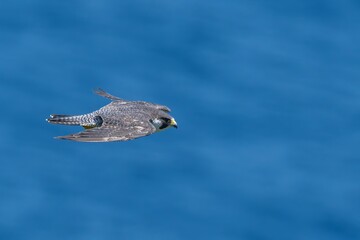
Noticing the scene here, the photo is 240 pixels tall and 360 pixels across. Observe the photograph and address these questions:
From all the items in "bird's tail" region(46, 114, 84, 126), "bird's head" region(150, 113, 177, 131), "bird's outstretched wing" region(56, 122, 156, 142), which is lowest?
"bird's outstretched wing" region(56, 122, 156, 142)

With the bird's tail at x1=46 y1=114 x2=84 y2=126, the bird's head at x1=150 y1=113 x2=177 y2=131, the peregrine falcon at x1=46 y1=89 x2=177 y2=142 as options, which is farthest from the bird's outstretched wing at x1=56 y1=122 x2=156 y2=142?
the bird's tail at x1=46 y1=114 x2=84 y2=126

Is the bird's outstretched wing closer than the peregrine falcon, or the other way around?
the bird's outstretched wing

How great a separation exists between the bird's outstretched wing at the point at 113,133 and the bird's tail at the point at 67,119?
1.15 metres

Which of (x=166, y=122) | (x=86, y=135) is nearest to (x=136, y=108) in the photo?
(x=166, y=122)

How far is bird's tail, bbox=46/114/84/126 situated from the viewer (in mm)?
35656

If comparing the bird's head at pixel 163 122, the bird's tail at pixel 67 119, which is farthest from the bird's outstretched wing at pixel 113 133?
the bird's tail at pixel 67 119

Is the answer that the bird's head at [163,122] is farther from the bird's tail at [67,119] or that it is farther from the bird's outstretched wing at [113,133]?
the bird's tail at [67,119]

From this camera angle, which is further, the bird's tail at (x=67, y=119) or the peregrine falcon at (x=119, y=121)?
the bird's tail at (x=67, y=119)

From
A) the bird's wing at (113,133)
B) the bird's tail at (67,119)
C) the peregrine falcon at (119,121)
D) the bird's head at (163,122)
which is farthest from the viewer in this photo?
the bird's head at (163,122)

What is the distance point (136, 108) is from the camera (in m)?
36.7

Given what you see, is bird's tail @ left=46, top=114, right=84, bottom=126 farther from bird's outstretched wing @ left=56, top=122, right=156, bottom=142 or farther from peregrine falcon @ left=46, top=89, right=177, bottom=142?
bird's outstretched wing @ left=56, top=122, right=156, bottom=142

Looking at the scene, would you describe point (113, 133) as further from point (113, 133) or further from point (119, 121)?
point (119, 121)

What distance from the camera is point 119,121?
115 ft

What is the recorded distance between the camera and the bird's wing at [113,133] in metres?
33.2
